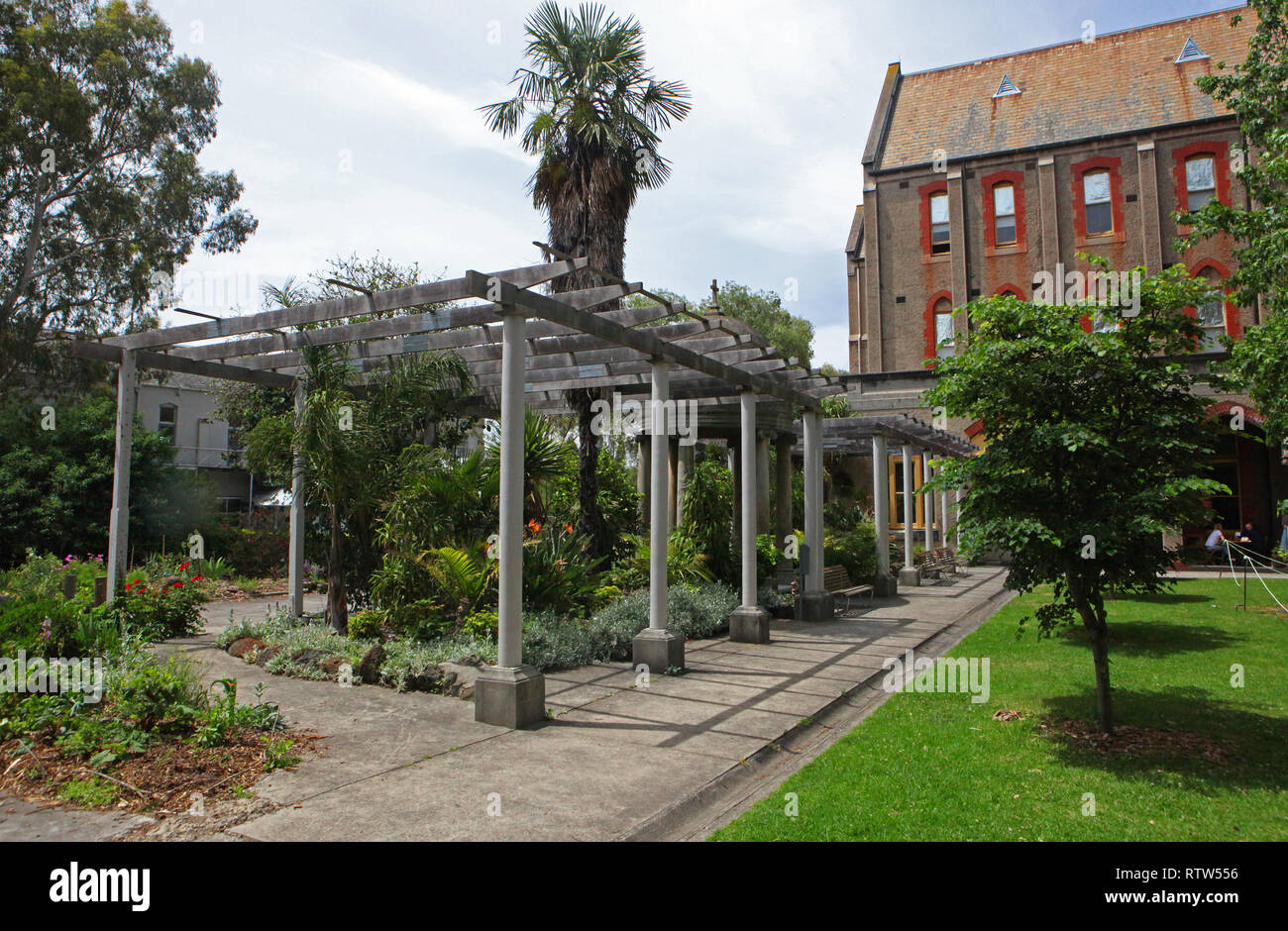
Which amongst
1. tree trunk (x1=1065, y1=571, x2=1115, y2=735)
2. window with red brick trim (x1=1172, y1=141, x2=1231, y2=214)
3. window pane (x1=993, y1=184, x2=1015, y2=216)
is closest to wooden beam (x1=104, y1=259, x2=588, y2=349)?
tree trunk (x1=1065, y1=571, x2=1115, y2=735)

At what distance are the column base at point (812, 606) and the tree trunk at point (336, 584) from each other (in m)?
6.84

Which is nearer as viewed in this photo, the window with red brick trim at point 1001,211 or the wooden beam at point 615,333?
the wooden beam at point 615,333

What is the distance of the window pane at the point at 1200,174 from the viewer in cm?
2466

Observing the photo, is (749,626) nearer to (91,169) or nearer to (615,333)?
(615,333)

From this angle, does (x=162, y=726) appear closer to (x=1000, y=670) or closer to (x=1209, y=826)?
(x=1209, y=826)

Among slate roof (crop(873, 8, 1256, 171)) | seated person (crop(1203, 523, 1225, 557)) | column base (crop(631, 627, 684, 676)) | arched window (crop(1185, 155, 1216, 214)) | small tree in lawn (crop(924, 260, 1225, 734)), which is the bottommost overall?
column base (crop(631, 627, 684, 676))

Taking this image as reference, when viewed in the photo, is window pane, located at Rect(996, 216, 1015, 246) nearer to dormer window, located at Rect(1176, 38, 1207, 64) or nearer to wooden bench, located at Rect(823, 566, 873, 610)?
dormer window, located at Rect(1176, 38, 1207, 64)

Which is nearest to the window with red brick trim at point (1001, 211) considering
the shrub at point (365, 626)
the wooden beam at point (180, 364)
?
the wooden beam at point (180, 364)

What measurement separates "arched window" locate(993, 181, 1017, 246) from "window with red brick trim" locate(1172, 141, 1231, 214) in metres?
4.49

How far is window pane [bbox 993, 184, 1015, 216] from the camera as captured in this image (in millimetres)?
26844

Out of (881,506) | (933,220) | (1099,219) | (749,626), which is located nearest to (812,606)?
(749,626)

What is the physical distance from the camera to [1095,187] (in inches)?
1019

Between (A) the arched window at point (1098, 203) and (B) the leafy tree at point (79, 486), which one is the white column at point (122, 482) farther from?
(A) the arched window at point (1098, 203)
